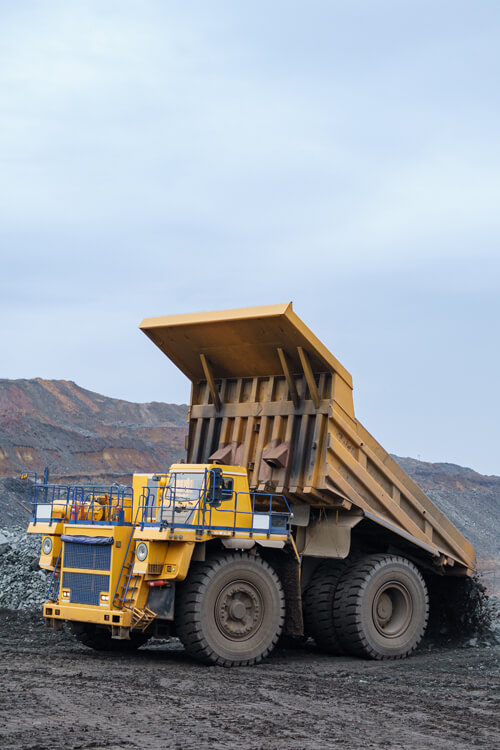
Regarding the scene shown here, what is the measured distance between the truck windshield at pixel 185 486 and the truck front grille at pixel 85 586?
1.20 m

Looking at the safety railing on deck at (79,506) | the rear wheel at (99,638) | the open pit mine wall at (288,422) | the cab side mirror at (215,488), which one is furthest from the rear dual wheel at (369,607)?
the safety railing on deck at (79,506)

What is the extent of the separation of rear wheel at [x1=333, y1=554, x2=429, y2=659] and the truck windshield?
2.57 metres

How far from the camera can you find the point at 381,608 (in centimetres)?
1327

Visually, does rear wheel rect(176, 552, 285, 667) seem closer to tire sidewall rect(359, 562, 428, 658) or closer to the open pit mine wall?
the open pit mine wall

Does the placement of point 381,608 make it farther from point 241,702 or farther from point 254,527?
point 241,702

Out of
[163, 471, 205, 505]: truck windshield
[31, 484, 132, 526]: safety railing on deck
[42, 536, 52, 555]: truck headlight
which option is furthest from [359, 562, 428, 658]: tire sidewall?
[42, 536, 52, 555]: truck headlight

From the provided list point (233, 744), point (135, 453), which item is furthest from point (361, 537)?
point (135, 453)

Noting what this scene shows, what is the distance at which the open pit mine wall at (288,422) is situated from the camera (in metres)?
12.8

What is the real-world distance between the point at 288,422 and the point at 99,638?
3591 mm

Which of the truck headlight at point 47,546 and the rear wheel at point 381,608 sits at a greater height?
the truck headlight at point 47,546

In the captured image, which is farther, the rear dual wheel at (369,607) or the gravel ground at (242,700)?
the rear dual wheel at (369,607)

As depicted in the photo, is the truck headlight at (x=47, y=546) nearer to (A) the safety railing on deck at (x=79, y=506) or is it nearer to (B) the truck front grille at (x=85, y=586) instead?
(A) the safety railing on deck at (x=79, y=506)

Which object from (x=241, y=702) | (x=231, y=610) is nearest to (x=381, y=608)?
(x=231, y=610)

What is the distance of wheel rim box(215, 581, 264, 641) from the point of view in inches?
448
